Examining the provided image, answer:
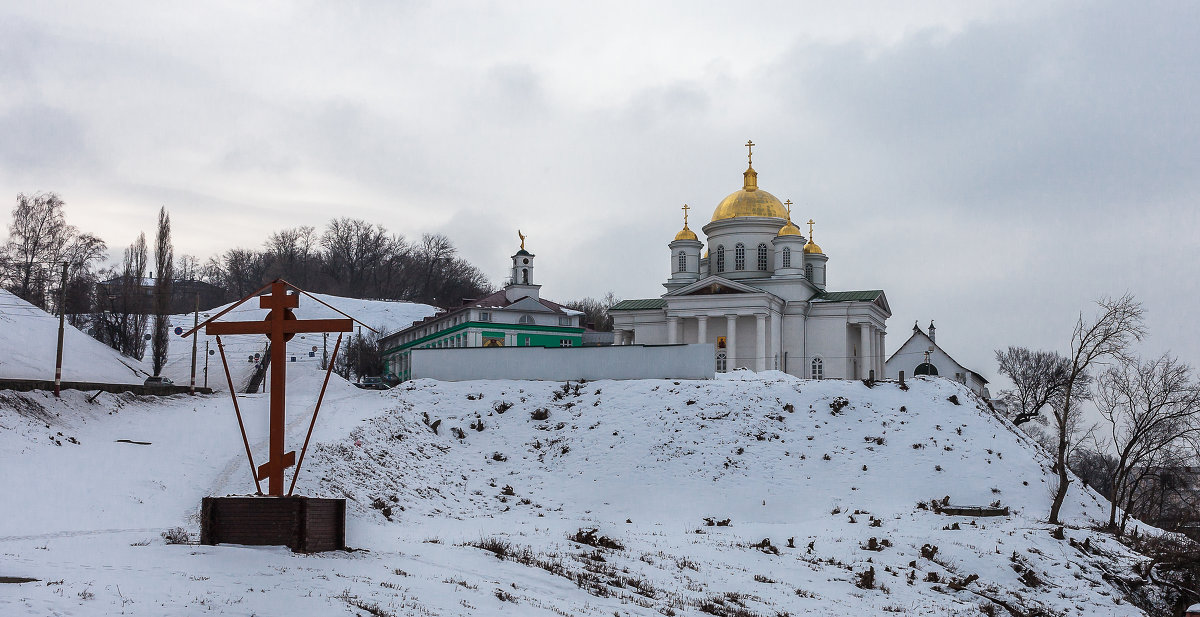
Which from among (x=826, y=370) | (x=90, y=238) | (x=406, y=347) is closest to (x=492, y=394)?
(x=826, y=370)

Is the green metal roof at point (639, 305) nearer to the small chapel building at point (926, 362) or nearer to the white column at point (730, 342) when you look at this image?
the white column at point (730, 342)

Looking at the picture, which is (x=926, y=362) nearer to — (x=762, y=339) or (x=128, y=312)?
(x=762, y=339)

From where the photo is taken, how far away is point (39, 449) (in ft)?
69.6

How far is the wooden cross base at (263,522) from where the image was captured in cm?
1137

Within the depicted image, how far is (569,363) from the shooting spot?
1304 inches

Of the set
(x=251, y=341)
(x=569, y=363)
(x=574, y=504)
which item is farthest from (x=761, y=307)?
(x=251, y=341)

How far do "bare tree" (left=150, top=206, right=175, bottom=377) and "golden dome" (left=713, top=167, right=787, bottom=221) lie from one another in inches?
1171

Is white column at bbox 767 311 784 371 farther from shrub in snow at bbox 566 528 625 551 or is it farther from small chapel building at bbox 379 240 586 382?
shrub in snow at bbox 566 528 625 551

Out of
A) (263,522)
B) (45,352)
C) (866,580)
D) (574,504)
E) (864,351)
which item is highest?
(864,351)

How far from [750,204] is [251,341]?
45.2 meters

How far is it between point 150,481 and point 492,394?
12.2m

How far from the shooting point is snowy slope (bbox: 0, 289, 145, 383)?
1307 inches

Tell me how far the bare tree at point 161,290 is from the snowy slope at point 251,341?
104 inches

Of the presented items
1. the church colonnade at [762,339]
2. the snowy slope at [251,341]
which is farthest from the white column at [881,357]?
the snowy slope at [251,341]
